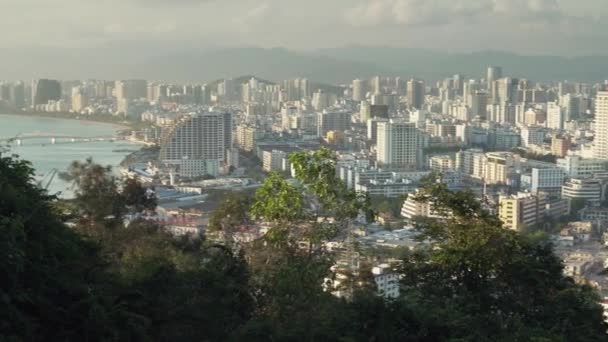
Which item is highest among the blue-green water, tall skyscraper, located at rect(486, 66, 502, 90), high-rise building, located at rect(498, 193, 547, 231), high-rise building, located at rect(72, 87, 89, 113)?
tall skyscraper, located at rect(486, 66, 502, 90)

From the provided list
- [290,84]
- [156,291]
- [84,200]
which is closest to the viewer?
[156,291]

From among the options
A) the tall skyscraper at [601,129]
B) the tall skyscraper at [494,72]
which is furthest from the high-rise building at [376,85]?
the tall skyscraper at [601,129]

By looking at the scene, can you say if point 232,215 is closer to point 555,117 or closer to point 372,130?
point 372,130

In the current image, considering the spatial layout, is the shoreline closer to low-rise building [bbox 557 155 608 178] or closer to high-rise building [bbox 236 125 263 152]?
high-rise building [bbox 236 125 263 152]

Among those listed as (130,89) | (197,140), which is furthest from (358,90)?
(197,140)

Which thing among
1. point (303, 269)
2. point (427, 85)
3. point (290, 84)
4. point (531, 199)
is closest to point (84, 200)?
point (303, 269)

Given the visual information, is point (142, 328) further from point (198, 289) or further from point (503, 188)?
point (503, 188)

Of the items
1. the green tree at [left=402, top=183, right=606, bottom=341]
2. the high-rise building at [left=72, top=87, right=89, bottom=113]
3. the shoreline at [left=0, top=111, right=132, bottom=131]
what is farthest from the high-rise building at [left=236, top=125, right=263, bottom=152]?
the green tree at [left=402, top=183, right=606, bottom=341]
